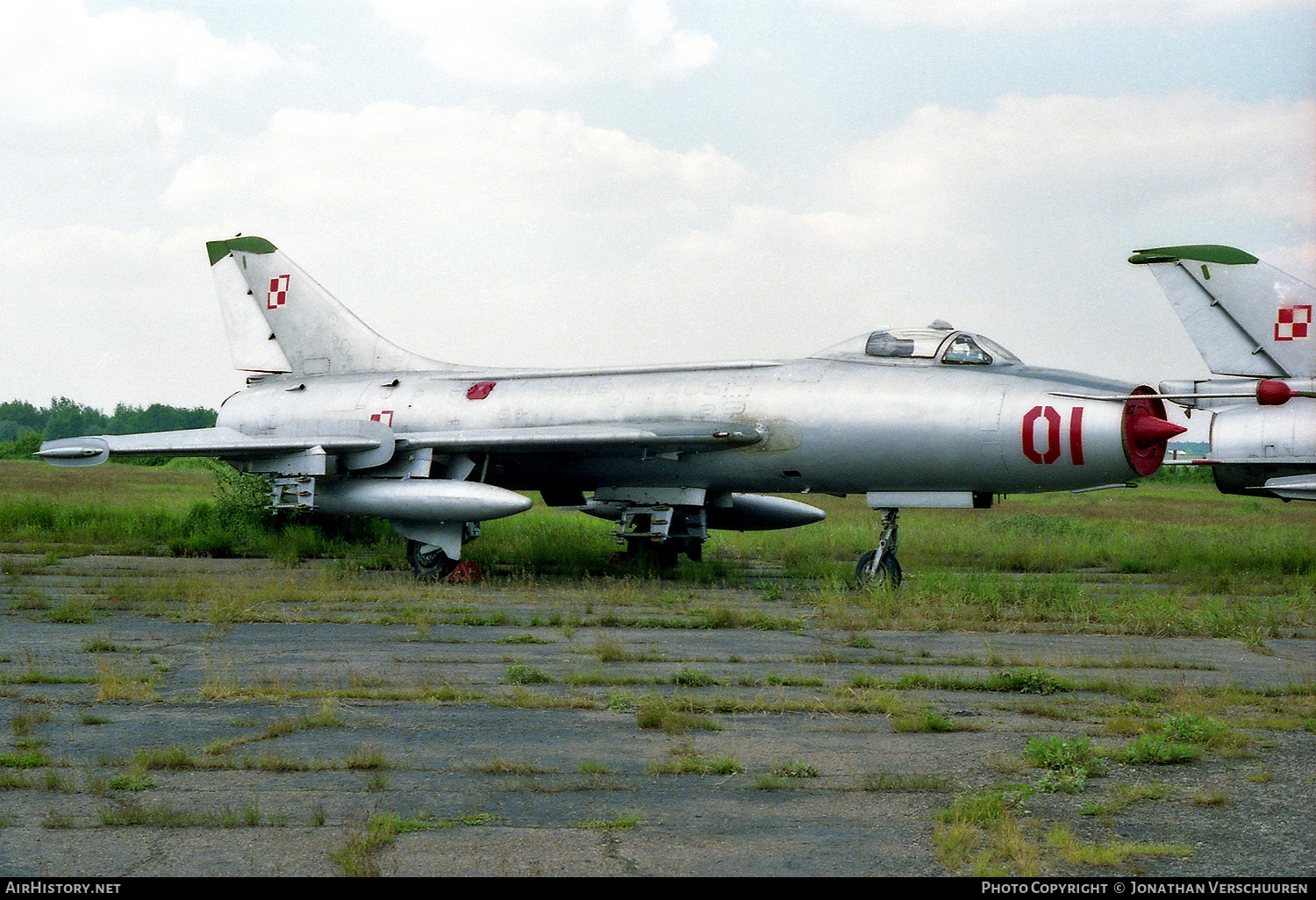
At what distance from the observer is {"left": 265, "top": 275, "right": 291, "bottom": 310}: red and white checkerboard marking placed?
1906 centimetres

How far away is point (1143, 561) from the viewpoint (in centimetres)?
1839

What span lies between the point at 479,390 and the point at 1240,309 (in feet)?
35.7

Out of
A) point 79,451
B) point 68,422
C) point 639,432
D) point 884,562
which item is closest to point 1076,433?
point 884,562

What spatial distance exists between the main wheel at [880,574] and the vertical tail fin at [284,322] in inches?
320

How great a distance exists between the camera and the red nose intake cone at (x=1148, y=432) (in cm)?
1239

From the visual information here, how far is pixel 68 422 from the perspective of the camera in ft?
356

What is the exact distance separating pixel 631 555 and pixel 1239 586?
8.10m

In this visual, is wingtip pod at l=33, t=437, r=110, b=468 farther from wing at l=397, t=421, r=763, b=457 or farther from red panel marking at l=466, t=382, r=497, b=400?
red panel marking at l=466, t=382, r=497, b=400

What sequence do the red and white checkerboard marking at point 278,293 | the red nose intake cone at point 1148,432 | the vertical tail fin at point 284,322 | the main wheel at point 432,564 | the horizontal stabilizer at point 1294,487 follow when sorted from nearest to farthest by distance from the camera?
the red nose intake cone at point 1148,432, the horizontal stabilizer at point 1294,487, the main wheel at point 432,564, the vertical tail fin at point 284,322, the red and white checkerboard marking at point 278,293

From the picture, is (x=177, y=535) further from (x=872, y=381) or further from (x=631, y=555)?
(x=872, y=381)

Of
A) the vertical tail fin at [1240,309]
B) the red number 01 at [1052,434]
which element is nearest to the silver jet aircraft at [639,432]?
the red number 01 at [1052,434]

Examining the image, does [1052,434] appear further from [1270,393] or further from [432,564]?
[432,564]

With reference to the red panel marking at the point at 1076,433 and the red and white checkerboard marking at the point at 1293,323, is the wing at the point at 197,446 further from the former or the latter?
the red and white checkerboard marking at the point at 1293,323
